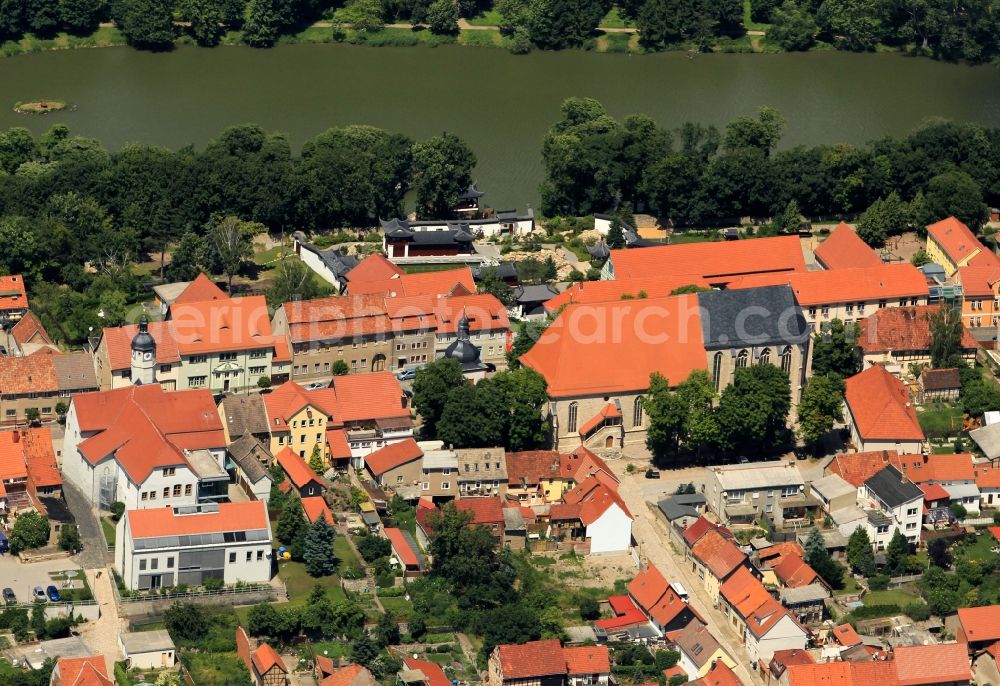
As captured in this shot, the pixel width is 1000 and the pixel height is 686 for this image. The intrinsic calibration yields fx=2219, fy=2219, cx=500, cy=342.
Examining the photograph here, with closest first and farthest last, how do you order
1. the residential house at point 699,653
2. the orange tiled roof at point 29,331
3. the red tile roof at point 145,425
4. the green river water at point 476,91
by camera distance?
the residential house at point 699,653 < the red tile roof at point 145,425 < the orange tiled roof at point 29,331 < the green river water at point 476,91

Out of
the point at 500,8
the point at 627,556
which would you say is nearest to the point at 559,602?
the point at 627,556

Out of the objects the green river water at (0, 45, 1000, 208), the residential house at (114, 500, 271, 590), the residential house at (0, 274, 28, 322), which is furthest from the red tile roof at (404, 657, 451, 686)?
the green river water at (0, 45, 1000, 208)

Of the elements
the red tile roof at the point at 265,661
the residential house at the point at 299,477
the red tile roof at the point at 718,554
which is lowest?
the red tile roof at the point at 718,554

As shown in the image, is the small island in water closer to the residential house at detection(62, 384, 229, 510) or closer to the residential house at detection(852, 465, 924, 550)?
the residential house at detection(62, 384, 229, 510)

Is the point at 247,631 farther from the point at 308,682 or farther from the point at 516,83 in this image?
the point at 516,83

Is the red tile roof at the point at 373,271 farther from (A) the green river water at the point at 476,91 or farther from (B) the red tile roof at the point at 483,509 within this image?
(B) the red tile roof at the point at 483,509

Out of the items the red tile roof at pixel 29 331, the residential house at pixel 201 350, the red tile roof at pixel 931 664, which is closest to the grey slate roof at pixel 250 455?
the residential house at pixel 201 350
